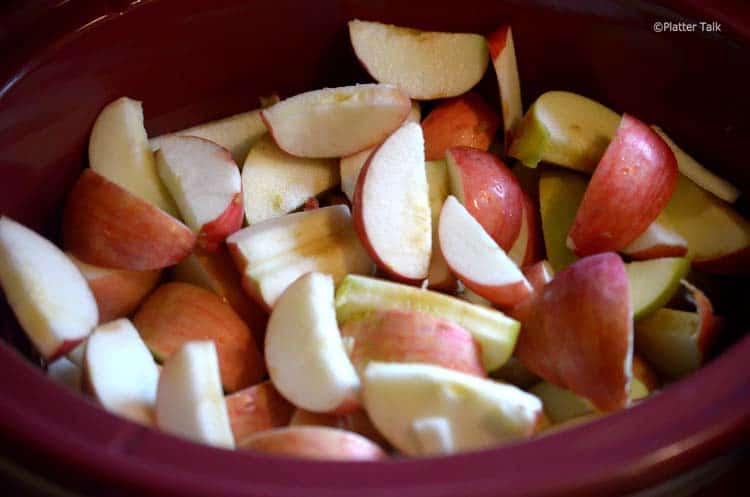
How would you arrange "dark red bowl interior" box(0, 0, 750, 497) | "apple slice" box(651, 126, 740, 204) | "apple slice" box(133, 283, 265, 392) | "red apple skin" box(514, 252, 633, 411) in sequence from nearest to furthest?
1. "dark red bowl interior" box(0, 0, 750, 497)
2. "red apple skin" box(514, 252, 633, 411)
3. "apple slice" box(133, 283, 265, 392)
4. "apple slice" box(651, 126, 740, 204)

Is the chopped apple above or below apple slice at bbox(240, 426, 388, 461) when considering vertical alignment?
above

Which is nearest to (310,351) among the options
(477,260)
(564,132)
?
(477,260)

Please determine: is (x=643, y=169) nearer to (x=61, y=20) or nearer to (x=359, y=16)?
(x=359, y=16)

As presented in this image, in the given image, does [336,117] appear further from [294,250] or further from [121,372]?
[121,372]

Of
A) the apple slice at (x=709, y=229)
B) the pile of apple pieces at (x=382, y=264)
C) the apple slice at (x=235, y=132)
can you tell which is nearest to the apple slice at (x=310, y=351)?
the pile of apple pieces at (x=382, y=264)

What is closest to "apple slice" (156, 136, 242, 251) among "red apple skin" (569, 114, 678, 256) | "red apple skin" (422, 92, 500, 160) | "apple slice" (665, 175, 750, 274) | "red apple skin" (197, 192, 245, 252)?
"red apple skin" (197, 192, 245, 252)

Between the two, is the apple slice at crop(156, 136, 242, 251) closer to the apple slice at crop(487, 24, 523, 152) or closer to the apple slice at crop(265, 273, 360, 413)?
the apple slice at crop(265, 273, 360, 413)

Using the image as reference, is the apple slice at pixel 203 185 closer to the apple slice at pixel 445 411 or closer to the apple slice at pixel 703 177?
the apple slice at pixel 445 411
